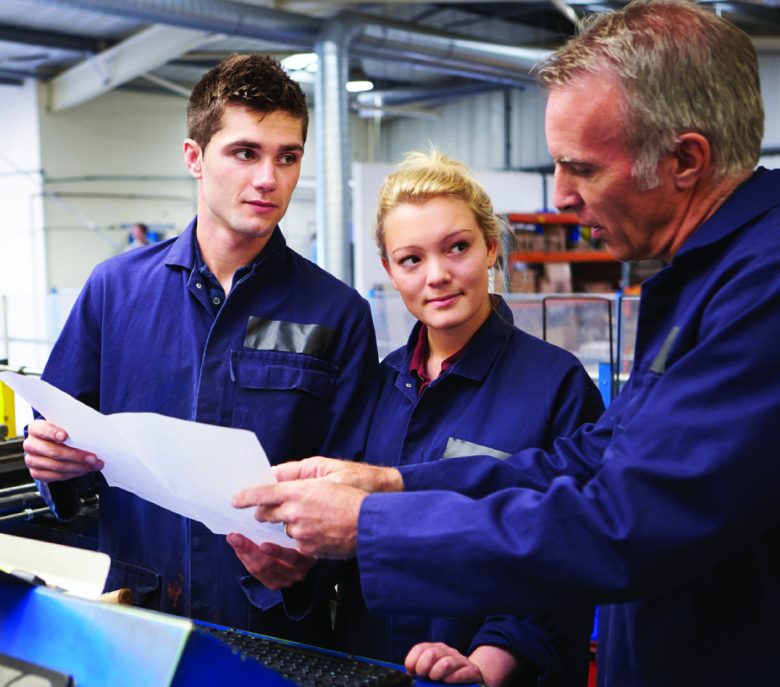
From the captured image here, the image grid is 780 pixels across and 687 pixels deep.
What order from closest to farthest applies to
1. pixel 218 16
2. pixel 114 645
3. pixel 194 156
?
pixel 114 645 → pixel 194 156 → pixel 218 16

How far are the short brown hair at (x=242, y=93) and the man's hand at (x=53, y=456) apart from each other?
21.0 inches

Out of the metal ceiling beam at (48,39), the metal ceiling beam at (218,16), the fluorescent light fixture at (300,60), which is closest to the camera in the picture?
the metal ceiling beam at (218,16)

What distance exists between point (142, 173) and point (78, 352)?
29.3 ft

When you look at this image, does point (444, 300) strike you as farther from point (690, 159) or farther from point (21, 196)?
point (21, 196)

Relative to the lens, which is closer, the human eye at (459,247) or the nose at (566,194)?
the nose at (566,194)

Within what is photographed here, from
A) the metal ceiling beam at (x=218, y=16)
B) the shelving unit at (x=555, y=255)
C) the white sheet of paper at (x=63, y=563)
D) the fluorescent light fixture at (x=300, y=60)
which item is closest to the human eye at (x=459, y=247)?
the white sheet of paper at (x=63, y=563)

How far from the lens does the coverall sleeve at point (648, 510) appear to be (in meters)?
0.73

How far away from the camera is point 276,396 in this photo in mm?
1337

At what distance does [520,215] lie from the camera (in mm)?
6844

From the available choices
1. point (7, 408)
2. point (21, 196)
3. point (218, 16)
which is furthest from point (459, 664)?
point (21, 196)

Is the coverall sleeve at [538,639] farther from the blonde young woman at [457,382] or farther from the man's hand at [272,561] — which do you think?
the man's hand at [272,561]

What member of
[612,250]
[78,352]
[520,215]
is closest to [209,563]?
[78,352]

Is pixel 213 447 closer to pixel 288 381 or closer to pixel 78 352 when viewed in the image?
pixel 288 381

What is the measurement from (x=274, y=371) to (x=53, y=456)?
14.0 inches
